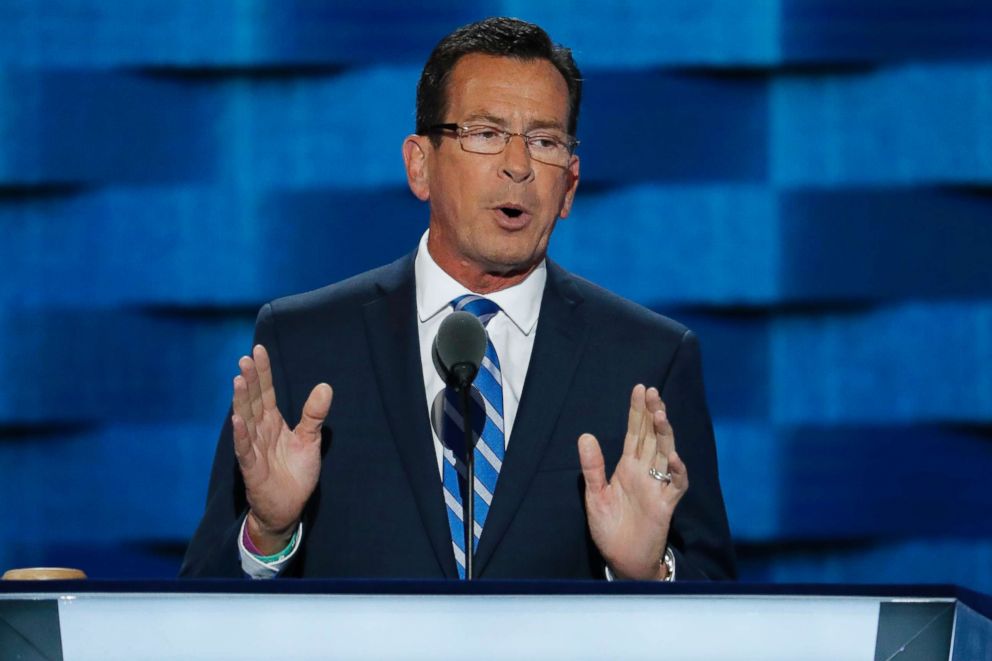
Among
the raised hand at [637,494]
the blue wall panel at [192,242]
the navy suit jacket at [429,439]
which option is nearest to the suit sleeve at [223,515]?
the navy suit jacket at [429,439]

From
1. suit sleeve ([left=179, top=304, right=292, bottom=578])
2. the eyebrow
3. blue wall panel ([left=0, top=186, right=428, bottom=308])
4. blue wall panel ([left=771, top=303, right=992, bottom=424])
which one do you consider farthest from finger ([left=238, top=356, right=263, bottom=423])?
blue wall panel ([left=771, top=303, right=992, bottom=424])


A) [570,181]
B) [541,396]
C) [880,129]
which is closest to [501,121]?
[570,181]

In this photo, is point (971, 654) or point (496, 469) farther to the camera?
point (496, 469)

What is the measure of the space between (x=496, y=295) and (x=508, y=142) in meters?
0.25

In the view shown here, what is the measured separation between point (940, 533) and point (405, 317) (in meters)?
1.61

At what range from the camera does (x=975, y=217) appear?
3.07 m

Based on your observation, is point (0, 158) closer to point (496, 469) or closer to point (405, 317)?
point (405, 317)

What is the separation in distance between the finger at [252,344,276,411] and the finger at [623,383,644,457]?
472mm

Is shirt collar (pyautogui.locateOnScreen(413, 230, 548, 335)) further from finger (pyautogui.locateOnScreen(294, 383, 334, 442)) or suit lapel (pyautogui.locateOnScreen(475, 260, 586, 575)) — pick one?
finger (pyautogui.locateOnScreen(294, 383, 334, 442))

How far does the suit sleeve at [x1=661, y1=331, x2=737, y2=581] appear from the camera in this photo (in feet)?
6.66

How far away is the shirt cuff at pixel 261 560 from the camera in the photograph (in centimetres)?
182

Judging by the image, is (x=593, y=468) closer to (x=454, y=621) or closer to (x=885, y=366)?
(x=454, y=621)

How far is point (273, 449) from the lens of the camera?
178 cm

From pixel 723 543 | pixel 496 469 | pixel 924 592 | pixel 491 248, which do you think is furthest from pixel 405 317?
pixel 924 592
